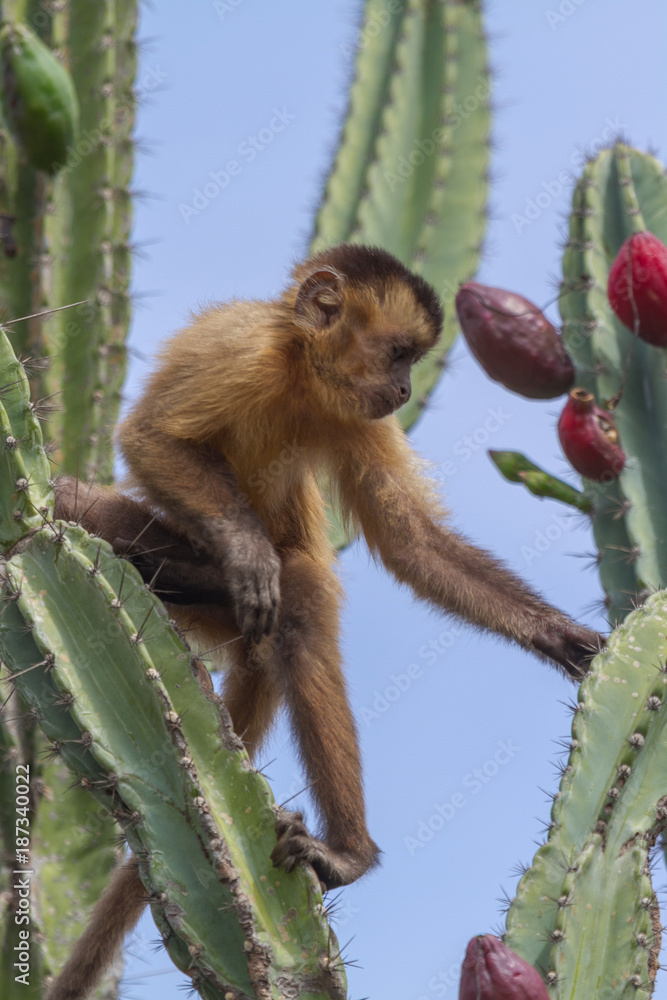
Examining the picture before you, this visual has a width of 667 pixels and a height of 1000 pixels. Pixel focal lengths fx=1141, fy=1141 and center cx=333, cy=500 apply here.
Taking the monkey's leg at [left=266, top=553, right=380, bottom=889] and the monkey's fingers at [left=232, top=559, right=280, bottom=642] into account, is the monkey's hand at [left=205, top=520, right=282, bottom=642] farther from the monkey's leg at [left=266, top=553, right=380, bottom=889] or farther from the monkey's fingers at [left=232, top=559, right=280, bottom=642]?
the monkey's leg at [left=266, top=553, right=380, bottom=889]

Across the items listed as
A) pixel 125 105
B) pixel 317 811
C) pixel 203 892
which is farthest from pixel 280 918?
pixel 125 105

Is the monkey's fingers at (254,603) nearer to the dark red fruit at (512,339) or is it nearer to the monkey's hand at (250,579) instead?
the monkey's hand at (250,579)

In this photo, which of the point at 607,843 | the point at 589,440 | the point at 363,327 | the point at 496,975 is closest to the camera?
the point at 496,975

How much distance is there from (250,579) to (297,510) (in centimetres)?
101

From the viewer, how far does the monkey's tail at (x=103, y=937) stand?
3.84m

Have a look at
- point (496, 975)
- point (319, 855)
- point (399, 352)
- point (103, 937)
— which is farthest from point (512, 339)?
point (103, 937)

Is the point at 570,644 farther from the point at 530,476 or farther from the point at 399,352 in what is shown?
the point at 399,352

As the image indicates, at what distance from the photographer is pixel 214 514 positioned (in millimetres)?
3611

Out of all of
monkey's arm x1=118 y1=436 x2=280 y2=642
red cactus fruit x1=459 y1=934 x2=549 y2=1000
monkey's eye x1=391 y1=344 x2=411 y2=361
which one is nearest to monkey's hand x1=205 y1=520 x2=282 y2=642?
monkey's arm x1=118 y1=436 x2=280 y2=642

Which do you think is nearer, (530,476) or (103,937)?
(103,937)

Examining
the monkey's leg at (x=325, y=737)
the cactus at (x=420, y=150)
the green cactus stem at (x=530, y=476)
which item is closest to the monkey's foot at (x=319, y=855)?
the monkey's leg at (x=325, y=737)

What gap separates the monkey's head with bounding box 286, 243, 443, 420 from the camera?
172 inches

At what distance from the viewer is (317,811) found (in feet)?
11.1

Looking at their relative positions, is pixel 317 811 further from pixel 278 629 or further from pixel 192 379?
pixel 192 379
